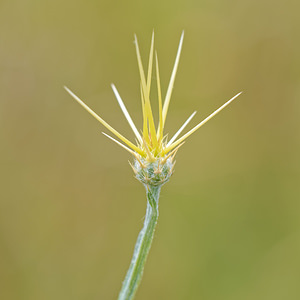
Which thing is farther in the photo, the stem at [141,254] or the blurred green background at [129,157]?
the blurred green background at [129,157]

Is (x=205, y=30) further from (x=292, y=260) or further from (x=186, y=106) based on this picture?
(x=292, y=260)

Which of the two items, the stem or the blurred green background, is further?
the blurred green background

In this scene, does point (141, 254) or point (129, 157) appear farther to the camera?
point (129, 157)

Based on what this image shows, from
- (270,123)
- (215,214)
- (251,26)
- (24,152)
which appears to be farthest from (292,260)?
(24,152)

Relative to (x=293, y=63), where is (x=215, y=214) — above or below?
below

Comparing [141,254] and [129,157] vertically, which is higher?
[129,157]

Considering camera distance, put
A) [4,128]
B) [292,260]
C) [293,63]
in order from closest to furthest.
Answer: [292,260]
[4,128]
[293,63]

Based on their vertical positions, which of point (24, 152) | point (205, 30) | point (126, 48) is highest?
point (205, 30)

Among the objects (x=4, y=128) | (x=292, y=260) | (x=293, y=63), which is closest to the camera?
(x=292, y=260)
